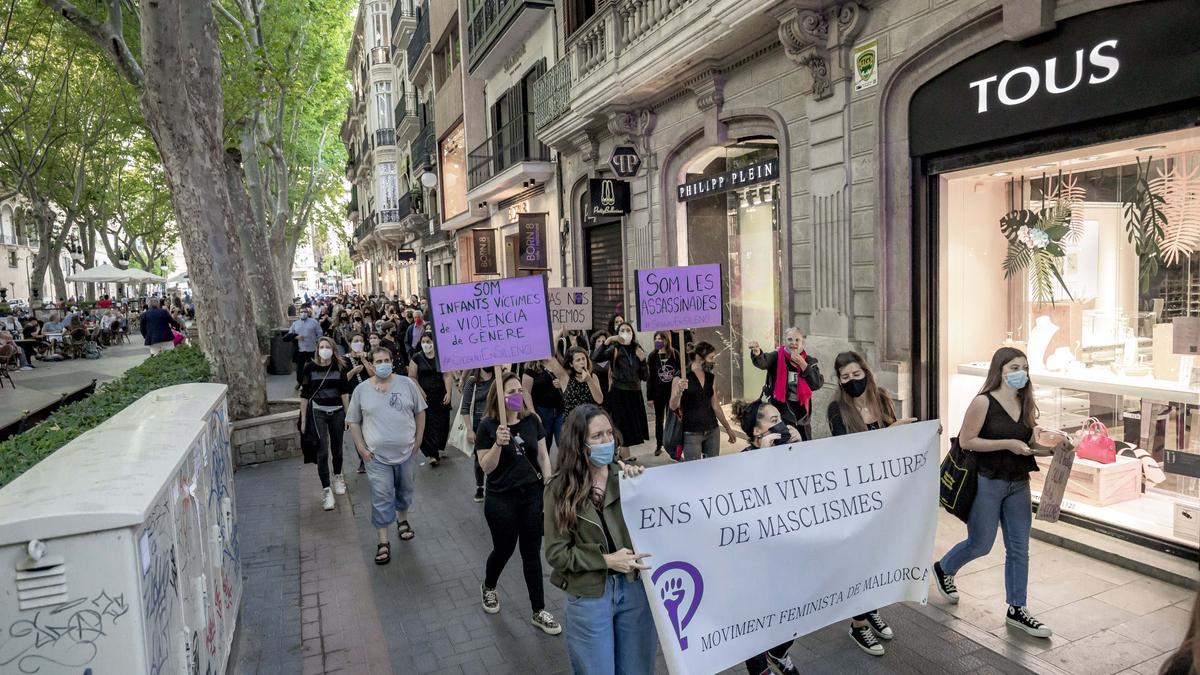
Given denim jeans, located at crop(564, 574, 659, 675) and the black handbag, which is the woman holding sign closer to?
the black handbag

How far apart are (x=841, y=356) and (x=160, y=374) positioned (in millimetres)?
7481

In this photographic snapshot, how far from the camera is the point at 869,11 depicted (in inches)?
317

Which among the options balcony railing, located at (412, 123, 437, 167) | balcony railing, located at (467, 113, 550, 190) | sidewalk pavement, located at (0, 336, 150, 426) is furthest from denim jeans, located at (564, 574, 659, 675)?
balcony railing, located at (412, 123, 437, 167)

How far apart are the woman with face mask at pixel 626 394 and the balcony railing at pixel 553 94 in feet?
25.9

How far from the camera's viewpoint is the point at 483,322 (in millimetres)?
5691

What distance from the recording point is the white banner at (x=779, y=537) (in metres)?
3.39

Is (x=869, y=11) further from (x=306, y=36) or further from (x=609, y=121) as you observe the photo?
(x=306, y=36)

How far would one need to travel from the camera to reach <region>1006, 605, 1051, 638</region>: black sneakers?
15.1 feet

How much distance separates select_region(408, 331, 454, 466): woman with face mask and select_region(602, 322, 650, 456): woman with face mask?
2.01m

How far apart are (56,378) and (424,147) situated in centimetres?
1738

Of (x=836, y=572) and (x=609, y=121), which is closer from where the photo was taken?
(x=836, y=572)

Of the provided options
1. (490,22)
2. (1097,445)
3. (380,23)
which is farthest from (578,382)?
(380,23)

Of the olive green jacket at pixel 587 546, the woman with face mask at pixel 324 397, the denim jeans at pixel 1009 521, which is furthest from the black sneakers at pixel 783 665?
the woman with face mask at pixel 324 397

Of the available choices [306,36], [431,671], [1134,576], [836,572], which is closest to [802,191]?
[1134,576]
